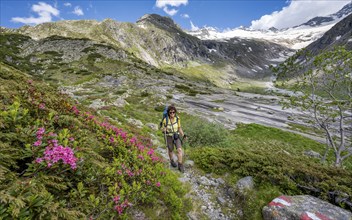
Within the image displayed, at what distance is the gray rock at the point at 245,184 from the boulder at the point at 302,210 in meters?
1.25

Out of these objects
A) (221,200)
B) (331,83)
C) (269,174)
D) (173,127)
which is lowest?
(221,200)

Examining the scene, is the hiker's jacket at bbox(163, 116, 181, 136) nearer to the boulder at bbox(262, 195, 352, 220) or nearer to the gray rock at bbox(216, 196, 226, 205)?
the gray rock at bbox(216, 196, 226, 205)

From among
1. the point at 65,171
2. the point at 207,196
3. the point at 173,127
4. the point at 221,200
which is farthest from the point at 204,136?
the point at 65,171

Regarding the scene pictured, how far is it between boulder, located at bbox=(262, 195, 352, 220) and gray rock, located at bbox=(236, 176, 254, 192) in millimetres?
1250

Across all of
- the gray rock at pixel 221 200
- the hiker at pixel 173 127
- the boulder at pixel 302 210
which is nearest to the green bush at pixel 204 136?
the hiker at pixel 173 127

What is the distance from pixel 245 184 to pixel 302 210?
2240 millimetres

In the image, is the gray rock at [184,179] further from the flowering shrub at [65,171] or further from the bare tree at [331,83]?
the bare tree at [331,83]

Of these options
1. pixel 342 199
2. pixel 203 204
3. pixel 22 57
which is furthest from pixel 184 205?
pixel 22 57

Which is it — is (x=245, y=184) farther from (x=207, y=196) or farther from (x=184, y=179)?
(x=184, y=179)

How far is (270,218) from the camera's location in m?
6.32

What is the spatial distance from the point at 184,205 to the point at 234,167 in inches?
136

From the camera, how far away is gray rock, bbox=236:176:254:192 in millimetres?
7997

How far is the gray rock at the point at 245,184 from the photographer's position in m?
8.00

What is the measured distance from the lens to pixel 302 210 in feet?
20.3
